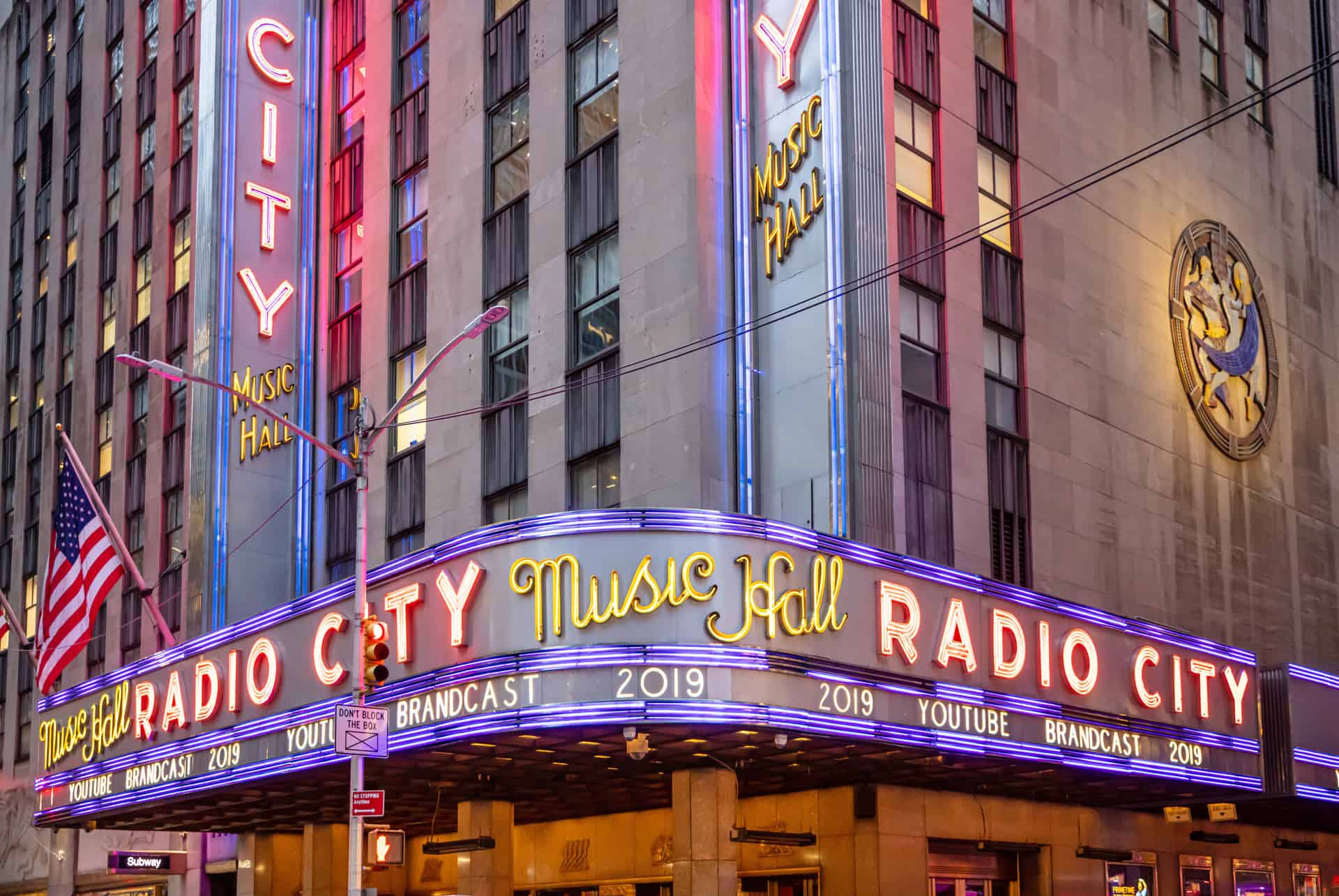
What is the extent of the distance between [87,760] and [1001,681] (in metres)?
19.2

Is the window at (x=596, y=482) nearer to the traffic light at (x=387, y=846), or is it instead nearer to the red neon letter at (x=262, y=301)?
the traffic light at (x=387, y=846)

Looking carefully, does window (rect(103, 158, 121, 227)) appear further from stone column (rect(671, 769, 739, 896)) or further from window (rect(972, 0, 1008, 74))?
stone column (rect(671, 769, 739, 896))

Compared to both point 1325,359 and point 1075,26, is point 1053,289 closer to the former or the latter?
point 1075,26

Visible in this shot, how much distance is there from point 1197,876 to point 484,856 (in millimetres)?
16247

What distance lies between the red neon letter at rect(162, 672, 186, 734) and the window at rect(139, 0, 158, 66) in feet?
100

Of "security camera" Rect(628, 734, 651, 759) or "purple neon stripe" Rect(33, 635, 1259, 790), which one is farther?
"security camera" Rect(628, 734, 651, 759)

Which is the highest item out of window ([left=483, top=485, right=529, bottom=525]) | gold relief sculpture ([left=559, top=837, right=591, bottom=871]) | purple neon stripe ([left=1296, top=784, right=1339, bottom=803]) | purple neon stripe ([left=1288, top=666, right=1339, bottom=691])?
window ([left=483, top=485, right=529, bottom=525])

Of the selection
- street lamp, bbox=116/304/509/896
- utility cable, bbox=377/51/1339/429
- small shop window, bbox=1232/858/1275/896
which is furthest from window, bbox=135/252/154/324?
small shop window, bbox=1232/858/1275/896

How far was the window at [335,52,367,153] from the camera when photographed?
4381 cm

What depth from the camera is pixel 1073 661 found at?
28.3 meters

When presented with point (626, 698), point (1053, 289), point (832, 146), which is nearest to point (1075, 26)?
point (1053, 289)

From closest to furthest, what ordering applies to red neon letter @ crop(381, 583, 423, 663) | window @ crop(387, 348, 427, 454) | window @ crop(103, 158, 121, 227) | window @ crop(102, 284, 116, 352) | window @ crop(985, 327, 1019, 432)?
red neon letter @ crop(381, 583, 423, 663), window @ crop(985, 327, 1019, 432), window @ crop(387, 348, 427, 454), window @ crop(102, 284, 116, 352), window @ crop(103, 158, 121, 227)

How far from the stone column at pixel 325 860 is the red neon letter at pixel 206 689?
7.92 metres

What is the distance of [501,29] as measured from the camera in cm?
3722
